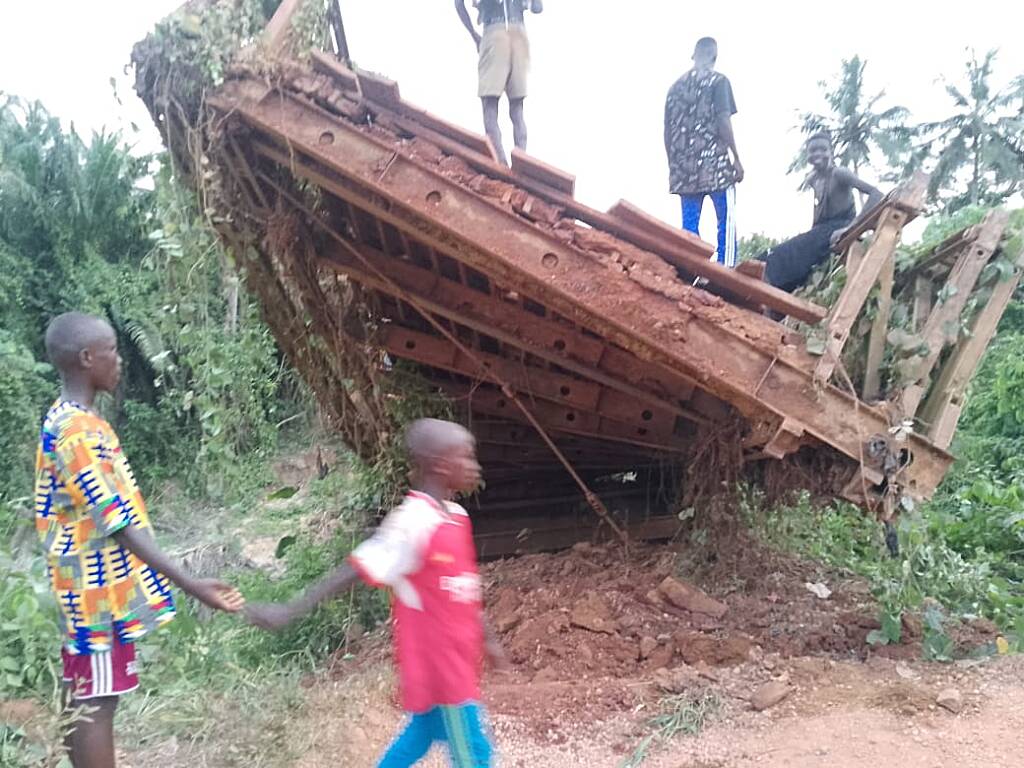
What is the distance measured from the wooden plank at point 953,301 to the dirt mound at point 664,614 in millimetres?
1450

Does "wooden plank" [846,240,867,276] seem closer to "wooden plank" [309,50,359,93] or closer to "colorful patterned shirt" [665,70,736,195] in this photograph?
"colorful patterned shirt" [665,70,736,195]

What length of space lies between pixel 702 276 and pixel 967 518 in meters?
4.93

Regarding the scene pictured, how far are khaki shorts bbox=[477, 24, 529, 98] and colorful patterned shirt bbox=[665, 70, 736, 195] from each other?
115 cm

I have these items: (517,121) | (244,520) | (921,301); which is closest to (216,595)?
(921,301)

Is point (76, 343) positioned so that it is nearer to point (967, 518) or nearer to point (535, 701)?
point (535, 701)

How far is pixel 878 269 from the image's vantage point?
4.07m

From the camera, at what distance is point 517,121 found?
237 inches

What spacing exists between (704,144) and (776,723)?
3878 mm

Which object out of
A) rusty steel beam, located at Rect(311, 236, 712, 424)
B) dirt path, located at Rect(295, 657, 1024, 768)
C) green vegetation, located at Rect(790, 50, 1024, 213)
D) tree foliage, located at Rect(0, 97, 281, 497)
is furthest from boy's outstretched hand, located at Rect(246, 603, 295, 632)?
green vegetation, located at Rect(790, 50, 1024, 213)

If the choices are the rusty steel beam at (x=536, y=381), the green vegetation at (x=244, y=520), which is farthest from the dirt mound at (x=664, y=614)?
the rusty steel beam at (x=536, y=381)

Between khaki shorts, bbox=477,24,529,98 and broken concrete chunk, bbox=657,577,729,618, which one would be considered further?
khaki shorts, bbox=477,24,529,98

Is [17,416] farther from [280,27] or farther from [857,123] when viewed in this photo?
[857,123]

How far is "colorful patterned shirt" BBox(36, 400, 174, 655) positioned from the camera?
2.24 m

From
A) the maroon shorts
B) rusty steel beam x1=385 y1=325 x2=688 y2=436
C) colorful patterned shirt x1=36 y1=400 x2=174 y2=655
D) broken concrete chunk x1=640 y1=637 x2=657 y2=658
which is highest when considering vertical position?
rusty steel beam x1=385 y1=325 x2=688 y2=436
